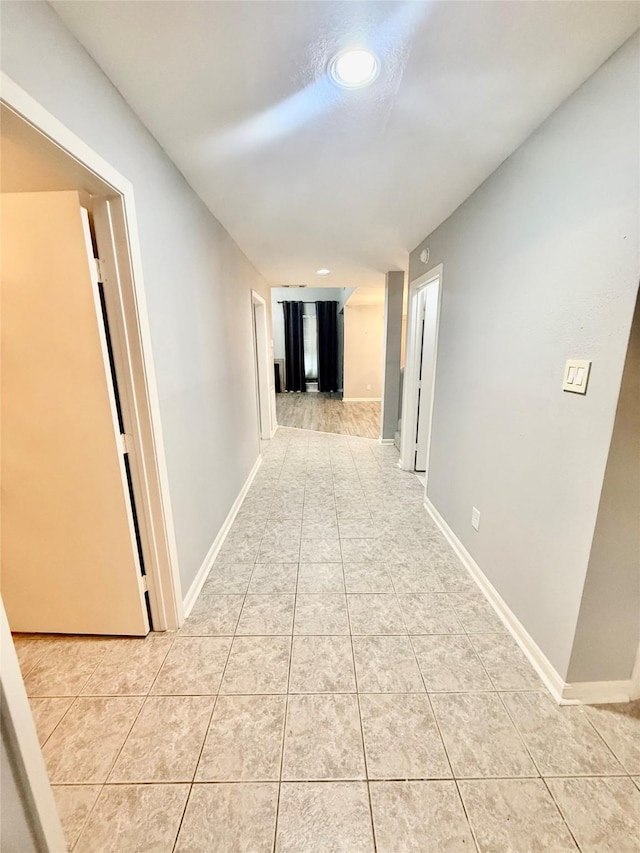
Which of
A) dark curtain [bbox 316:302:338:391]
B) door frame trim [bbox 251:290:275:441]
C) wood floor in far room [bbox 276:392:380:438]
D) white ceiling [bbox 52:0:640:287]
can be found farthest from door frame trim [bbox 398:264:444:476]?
dark curtain [bbox 316:302:338:391]

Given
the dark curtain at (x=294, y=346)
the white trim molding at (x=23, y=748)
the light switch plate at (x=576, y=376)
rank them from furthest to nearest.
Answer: the dark curtain at (x=294, y=346) < the light switch plate at (x=576, y=376) < the white trim molding at (x=23, y=748)

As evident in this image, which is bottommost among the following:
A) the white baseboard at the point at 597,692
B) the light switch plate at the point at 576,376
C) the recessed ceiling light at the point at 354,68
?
the white baseboard at the point at 597,692

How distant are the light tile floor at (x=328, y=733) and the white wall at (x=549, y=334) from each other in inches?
11.4

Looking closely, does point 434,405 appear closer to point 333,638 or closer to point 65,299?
point 333,638

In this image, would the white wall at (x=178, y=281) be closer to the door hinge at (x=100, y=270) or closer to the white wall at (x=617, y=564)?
the door hinge at (x=100, y=270)

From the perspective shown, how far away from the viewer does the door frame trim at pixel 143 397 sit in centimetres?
108

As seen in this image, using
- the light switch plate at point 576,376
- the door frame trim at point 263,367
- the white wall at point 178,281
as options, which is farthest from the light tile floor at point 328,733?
the door frame trim at point 263,367

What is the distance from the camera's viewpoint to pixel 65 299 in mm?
1241

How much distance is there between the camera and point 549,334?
1338 mm

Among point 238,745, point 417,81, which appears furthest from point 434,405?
point 238,745

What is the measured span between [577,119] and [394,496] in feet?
8.59

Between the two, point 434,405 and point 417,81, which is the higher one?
point 417,81

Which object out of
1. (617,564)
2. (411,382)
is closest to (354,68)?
(617,564)

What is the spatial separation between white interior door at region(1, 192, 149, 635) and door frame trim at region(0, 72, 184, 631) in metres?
0.08
